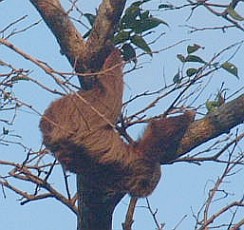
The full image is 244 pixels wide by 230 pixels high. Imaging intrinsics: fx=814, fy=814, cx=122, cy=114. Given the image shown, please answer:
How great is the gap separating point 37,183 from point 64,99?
16.7 inches

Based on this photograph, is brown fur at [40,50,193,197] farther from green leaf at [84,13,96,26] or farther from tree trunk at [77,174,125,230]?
green leaf at [84,13,96,26]

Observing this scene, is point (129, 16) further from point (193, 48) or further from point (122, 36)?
point (193, 48)

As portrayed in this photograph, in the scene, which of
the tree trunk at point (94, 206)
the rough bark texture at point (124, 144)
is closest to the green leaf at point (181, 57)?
the rough bark texture at point (124, 144)

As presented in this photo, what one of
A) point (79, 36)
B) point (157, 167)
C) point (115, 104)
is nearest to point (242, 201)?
point (157, 167)

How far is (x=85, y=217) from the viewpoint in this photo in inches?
126

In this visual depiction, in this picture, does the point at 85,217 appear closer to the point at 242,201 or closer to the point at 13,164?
the point at 13,164

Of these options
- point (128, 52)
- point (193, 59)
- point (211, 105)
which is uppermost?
point (128, 52)

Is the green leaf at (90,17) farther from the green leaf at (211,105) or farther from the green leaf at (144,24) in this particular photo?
the green leaf at (211,105)

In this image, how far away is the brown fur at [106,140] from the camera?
9.66 ft

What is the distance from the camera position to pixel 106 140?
9.75 feet

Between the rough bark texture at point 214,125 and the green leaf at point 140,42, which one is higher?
the green leaf at point 140,42

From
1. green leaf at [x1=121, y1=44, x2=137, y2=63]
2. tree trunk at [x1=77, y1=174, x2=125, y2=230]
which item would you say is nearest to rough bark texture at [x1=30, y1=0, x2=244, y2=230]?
tree trunk at [x1=77, y1=174, x2=125, y2=230]

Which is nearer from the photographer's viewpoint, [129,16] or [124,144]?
[124,144]

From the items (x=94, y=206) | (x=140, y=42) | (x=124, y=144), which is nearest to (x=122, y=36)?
(x=140, y=42)
